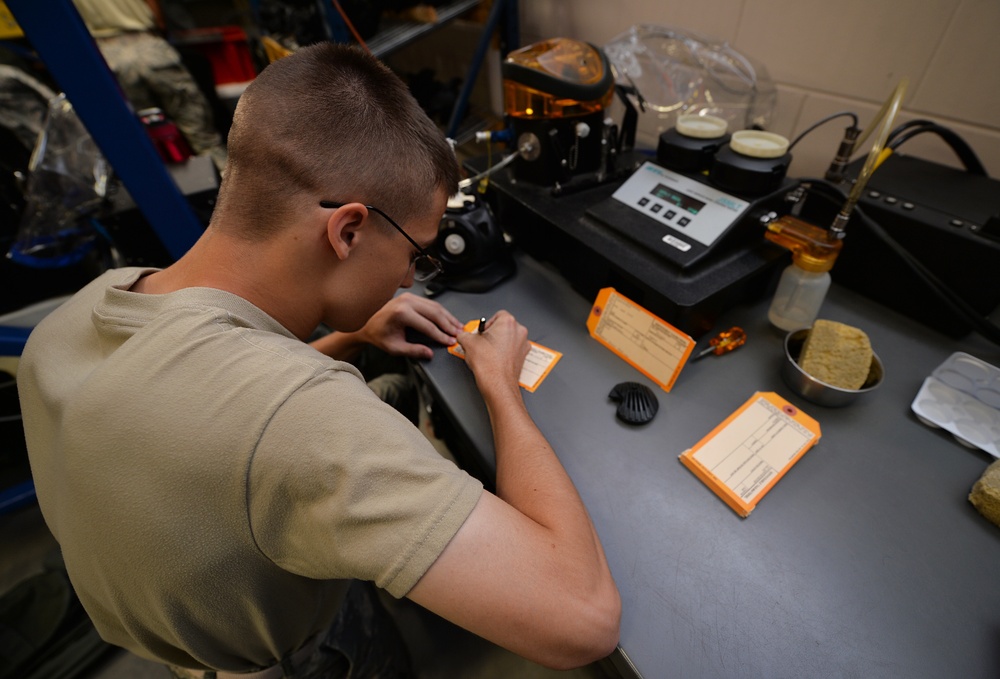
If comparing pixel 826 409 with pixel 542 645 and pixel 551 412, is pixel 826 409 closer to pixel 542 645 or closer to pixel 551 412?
pixel 551 412

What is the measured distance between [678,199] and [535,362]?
0.42 meters

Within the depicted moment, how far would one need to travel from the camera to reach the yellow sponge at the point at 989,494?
55 centimetres

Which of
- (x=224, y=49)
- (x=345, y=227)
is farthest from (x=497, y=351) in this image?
(x=224, y=49)

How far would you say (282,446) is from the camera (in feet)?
1.30

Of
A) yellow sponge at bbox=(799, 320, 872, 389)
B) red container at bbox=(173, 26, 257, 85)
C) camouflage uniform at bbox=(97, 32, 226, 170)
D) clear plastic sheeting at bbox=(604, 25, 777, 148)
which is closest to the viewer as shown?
yellow sponge at bbox=(799, 320, 872, 389)

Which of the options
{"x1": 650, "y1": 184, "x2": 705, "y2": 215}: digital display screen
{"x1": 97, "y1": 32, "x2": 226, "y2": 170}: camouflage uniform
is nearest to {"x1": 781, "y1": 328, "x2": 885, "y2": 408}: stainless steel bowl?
{"x1": 650, "y1": 184, "x2": 705, "y2": 215}: digital display screen

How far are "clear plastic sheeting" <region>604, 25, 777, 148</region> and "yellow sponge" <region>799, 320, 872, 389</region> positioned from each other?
68 cm

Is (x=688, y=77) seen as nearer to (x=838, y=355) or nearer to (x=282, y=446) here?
(x=838, y=355)

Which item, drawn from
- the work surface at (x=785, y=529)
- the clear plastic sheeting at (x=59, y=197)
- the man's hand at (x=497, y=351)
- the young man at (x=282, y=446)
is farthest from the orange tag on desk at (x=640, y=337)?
the clear plastic sheeting at (x=59, y=197)

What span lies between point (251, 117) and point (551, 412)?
59 centimetres

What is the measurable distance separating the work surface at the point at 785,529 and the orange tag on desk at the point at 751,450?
2 centimetres

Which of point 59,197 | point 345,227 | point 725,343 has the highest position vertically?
point 345,227

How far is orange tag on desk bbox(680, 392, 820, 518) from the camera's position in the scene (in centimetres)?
60

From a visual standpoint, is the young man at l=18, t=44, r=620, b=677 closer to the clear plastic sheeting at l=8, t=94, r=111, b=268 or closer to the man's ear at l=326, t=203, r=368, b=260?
the man's ear at l=326, t=203, r=368, b=260
